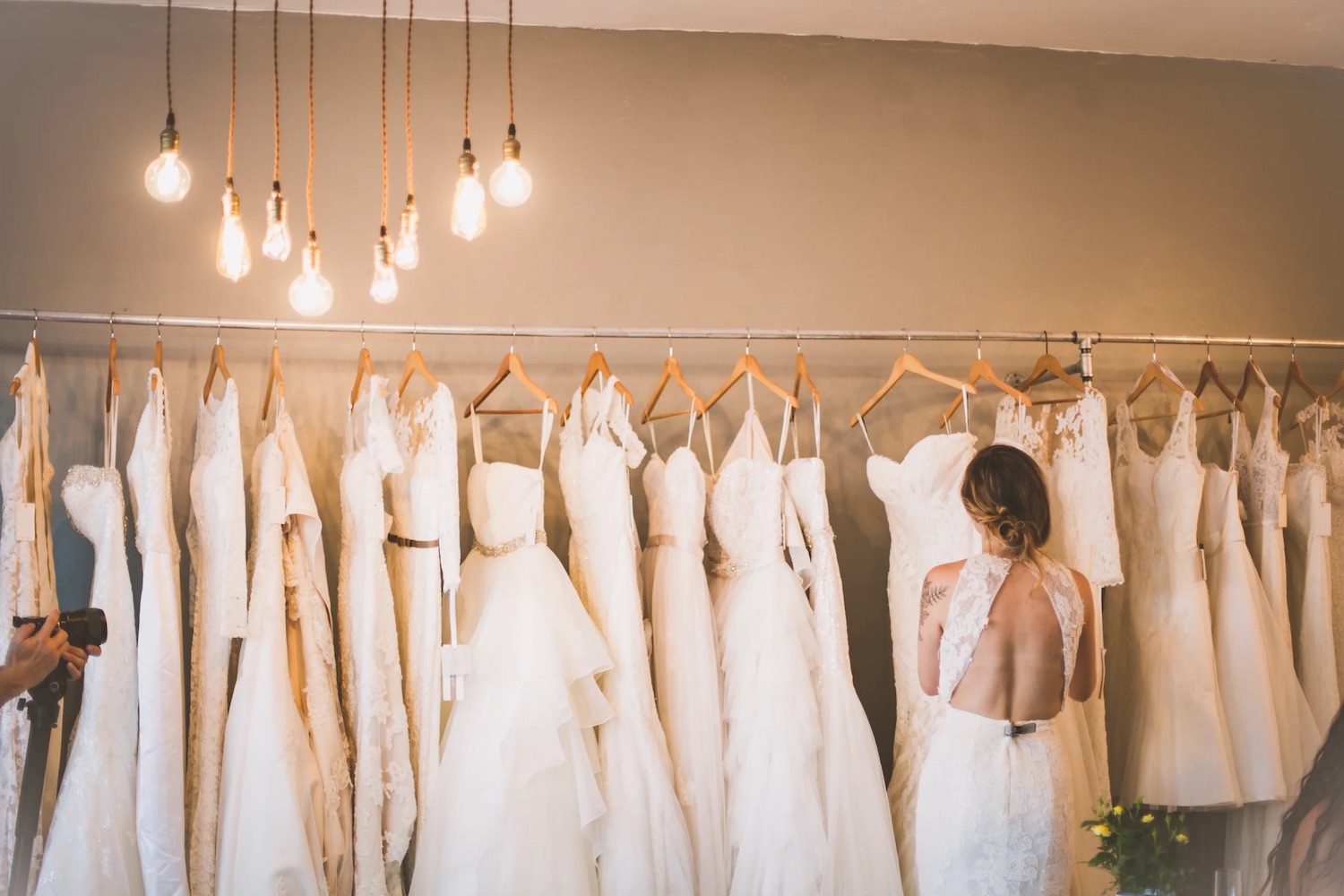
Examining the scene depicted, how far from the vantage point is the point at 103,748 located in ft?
8.54

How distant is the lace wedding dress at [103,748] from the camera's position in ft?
8.28

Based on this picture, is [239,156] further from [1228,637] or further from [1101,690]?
[1228,637]

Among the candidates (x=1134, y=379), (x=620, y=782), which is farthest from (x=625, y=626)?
(x=1134, y=379)

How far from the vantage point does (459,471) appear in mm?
3352

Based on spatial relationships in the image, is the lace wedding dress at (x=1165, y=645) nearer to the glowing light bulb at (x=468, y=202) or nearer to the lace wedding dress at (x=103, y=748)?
the glowing light bulb at (x=468, y=202)

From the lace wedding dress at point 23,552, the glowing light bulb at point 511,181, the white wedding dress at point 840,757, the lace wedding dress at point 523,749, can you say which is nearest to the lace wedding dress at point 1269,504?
the white wedding dress at point 840,757

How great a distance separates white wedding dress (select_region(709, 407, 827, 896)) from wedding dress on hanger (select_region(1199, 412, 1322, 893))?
1.24 meters

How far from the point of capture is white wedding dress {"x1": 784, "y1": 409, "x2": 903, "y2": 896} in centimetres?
286

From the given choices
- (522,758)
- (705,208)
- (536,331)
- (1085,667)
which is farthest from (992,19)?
(522,758)

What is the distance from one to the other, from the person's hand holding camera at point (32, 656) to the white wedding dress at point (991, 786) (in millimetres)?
1893

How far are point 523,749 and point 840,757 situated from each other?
0.79m

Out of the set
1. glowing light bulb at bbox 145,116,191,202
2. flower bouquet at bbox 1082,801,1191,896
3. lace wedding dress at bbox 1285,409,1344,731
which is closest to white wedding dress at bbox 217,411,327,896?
glowing light bulb at bbox 145,116,191,202

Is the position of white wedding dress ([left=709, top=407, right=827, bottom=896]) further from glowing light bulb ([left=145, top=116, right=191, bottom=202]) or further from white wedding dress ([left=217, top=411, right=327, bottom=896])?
glowing light bulb ([left=145, top=116, right=191, bottom=202])

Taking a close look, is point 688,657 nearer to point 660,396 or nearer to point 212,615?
point 660,396
